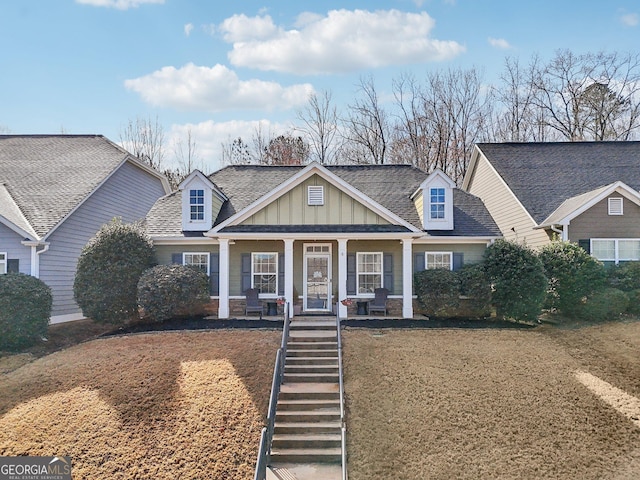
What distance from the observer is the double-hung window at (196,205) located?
17672 mm

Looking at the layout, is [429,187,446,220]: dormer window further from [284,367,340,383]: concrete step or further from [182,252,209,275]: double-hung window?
[284,367,340,383]: concrete step

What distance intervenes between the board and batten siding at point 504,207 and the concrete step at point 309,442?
41.1 feet

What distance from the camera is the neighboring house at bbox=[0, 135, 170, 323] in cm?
1580

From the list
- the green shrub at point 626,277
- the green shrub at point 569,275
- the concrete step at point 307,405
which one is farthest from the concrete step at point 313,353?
the green shrub at point 626,277

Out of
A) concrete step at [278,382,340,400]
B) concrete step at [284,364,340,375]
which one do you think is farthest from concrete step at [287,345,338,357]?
concrete step at [278,382,340,400]

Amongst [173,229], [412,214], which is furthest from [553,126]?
[173,229]

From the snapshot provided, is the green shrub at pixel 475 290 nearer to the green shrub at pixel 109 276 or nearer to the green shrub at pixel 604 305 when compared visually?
the green shrub at pixel 604 305

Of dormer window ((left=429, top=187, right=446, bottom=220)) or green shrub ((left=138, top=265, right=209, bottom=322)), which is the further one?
dormer window ((left=429, top=187, right=446, bottom=220))

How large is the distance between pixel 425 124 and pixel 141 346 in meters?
26.8

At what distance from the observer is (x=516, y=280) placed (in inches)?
605

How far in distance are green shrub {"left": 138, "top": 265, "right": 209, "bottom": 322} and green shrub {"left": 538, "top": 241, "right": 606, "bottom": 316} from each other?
11437 mm

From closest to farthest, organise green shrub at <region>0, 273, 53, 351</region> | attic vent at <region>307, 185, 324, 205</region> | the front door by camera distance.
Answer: green shrub at <region>0, 273, 53, 351</region> → attic vent at <region>307, 185, 324, 205</region> → the front door

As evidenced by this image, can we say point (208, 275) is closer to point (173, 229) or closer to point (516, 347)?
point (173, 229)

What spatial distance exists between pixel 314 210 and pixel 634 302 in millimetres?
A: 10788
